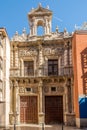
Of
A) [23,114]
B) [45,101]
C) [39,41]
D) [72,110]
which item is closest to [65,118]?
[72,110]

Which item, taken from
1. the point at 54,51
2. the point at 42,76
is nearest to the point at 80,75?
the point at 42,76

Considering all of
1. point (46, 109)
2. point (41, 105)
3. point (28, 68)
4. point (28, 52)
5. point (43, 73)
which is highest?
point (28, 52)

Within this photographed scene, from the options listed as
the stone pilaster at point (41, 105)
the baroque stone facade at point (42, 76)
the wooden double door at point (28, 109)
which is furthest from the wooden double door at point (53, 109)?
the wooden double door at point (28, 109)

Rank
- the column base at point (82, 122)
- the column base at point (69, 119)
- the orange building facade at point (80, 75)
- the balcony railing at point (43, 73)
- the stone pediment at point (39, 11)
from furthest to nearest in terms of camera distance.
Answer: the stone pediment at point (39, 11) < the balcony railing at point (43, 73) < the column base at point (69, 119) < the orange building facade at point (80, 75) < the column base at point (82, 122)

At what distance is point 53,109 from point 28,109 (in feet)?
7.00

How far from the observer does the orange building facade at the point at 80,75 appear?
17.8 metres

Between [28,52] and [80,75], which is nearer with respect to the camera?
[80,75]

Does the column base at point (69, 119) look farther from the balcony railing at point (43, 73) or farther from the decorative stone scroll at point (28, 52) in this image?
the decorative stone scroll at point (28, 52)

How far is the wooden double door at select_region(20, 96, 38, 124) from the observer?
2094cm

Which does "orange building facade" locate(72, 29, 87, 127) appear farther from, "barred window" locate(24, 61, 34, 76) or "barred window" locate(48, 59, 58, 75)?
"barred window" locate(24, 61, 34, 76)

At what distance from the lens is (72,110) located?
66.5ft

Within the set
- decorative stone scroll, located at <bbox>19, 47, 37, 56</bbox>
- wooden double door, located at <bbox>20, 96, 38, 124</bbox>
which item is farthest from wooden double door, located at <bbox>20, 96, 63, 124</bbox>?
decorative stone scroll, located at <bbox>19, 47, 37, 56</bbox>

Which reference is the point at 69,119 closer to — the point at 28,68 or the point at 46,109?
the point at 46,109

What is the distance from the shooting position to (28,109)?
21094mm
